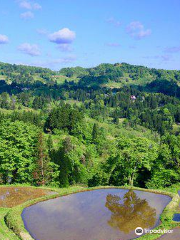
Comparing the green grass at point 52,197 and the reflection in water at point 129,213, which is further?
the reflection in water at point 129,213

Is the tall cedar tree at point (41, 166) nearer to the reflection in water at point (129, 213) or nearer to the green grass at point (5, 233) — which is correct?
the reflection in water at point (129, 213)

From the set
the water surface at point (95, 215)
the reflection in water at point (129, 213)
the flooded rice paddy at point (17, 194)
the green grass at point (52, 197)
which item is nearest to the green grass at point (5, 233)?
the green grass at point (52, 197)

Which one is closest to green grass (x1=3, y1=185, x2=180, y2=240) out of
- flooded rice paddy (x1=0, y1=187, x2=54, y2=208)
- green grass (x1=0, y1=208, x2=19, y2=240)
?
green grass (x1=0, y1=208, x2=19, y2=240)

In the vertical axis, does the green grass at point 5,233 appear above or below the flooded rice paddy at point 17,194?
above

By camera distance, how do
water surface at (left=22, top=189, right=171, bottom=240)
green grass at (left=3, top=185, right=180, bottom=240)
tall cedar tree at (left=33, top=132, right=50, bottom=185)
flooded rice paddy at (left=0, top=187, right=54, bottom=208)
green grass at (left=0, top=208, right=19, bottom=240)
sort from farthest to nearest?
tall cedar tree at (left=33, top=132, right=50, bottom=185), flooded rice paddy at (left=0, top=187, right=54, bottom=208), water surface at (left=22, top=189, right=171, bottom=240), green grass at (left=3, top=185, right=180, bottom=240), green grass at (left=0, top=208, right=19, bottom=240)

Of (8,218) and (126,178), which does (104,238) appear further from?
(126,178)

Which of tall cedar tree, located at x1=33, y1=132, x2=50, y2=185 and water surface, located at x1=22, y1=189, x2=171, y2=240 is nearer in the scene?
water surface, located at x1=22, y1=189, x2=171, y2=240

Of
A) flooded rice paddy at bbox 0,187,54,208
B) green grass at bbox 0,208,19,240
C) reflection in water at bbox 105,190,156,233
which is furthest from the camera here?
flooded rice paddy at bbox 0,187,54,208

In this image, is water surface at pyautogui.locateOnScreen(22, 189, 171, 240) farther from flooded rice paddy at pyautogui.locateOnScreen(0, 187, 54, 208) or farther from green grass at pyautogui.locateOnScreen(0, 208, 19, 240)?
flooded rice paddy at pyautogui.locateOnScreen(0, 187, 54, 208)
